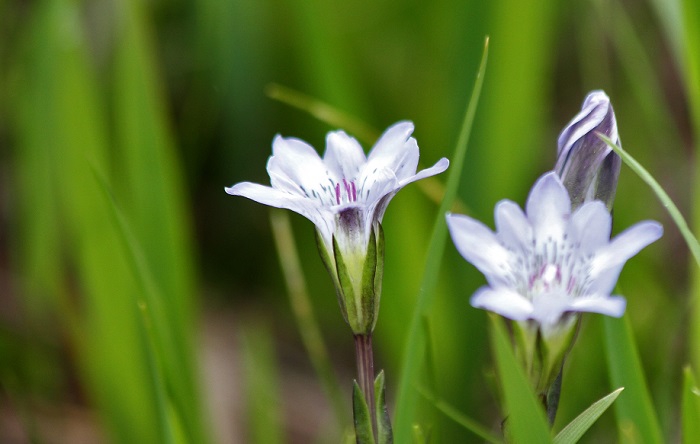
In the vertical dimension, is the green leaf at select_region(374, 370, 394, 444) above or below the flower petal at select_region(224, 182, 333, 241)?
below

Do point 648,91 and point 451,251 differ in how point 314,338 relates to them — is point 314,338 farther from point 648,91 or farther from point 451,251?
point 648,91

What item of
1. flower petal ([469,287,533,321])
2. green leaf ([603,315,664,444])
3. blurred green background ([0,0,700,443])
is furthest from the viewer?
blurred green background ([0,0,700,443])

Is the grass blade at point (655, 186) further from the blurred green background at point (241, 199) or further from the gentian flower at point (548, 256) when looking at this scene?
the blurred green background at point (241, 199)

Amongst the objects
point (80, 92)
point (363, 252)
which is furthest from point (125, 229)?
point (80, 92)

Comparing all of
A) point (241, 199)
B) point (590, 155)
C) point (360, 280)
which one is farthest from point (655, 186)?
point (241, 199)

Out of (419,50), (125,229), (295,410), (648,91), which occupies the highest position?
(419,50)

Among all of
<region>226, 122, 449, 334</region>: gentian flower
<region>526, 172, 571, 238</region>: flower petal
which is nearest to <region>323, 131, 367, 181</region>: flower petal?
<region>226, 122, 449, 334</region>: gentian flower

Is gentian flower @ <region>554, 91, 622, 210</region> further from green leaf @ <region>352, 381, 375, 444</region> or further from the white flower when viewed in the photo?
green leaf @ <region>352, 381, 375, 444</region>
